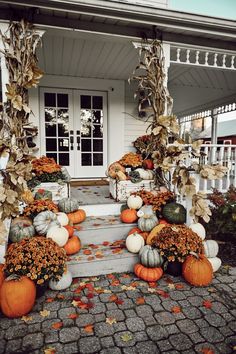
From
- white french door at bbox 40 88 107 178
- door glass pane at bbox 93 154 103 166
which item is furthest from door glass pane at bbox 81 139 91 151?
door glass pane at bbox 93 154 103 166

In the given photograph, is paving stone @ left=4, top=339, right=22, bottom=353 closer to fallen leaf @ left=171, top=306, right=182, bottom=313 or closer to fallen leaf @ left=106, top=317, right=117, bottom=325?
fallen leaf @ left=106, top=317, right=117, bottom=325

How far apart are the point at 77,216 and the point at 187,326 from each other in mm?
1978

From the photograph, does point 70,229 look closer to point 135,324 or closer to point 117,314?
point 117,314

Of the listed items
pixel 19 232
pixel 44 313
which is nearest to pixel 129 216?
pixel 19 232

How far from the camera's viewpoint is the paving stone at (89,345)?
1.86 meters

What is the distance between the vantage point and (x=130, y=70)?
18.7ft

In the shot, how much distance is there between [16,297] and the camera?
220cm

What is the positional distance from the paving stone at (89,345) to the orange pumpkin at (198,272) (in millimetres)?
1239

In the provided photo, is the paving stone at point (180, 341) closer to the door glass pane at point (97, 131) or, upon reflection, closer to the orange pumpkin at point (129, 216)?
the orange pumpkin at point (129, 216)

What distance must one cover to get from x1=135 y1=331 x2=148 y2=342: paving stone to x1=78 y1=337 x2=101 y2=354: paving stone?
0.30 m

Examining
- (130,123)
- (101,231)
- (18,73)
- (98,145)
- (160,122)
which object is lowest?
(101,231)

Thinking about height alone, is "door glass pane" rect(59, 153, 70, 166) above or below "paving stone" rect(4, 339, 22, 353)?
above

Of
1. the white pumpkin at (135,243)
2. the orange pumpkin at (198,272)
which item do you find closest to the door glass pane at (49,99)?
the white pumpkin at (135,243)

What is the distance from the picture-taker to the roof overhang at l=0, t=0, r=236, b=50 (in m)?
3.39
